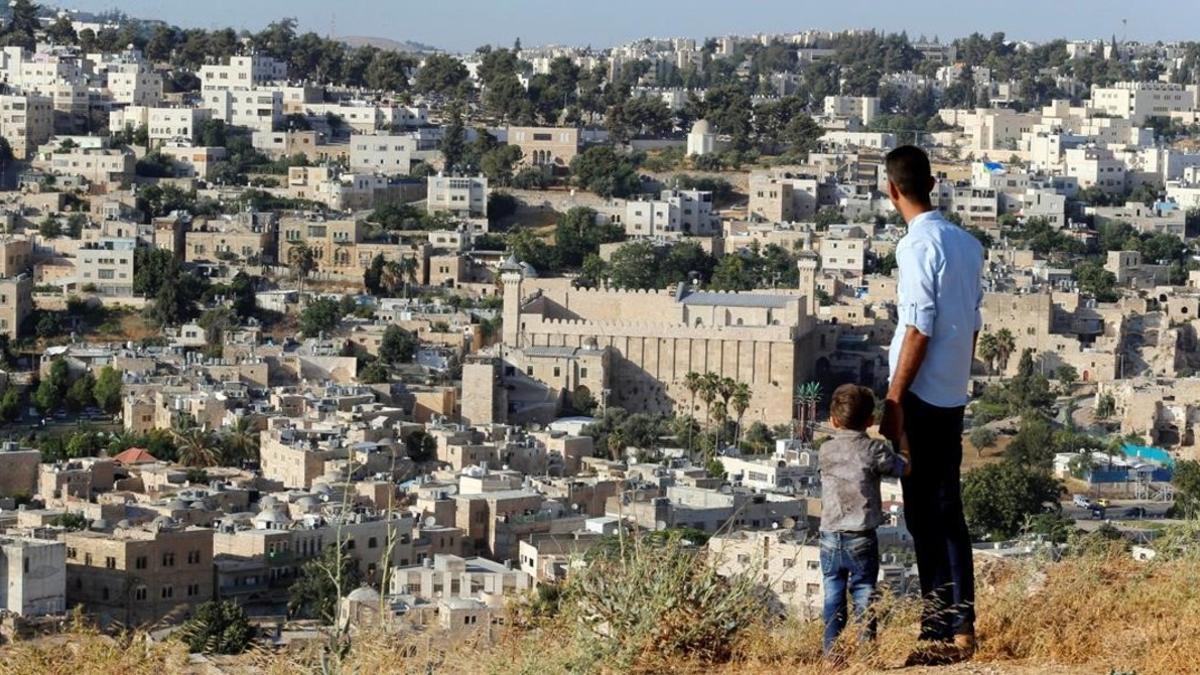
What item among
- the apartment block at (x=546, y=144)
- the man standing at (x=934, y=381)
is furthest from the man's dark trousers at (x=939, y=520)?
the apartment block at (x=546, y=144)

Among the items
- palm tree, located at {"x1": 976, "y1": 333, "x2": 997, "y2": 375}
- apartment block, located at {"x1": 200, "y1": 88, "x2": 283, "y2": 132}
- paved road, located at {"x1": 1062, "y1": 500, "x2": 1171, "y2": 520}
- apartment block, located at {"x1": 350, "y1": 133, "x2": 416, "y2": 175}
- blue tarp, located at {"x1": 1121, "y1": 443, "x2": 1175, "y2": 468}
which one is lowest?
paved road, located at {"x1": 1062, "y1": 500, "x2": 1171, "y2": 520}

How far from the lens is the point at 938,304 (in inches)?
250

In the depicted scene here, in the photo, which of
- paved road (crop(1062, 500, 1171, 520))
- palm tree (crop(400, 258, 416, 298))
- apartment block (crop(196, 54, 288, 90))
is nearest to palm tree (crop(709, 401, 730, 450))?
paved road (crop(1062, 500, 1171, 520))

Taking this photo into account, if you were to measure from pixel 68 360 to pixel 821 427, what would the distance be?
8391 mm

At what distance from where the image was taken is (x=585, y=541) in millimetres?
19719

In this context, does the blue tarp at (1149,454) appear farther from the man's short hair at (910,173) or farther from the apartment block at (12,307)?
the man's short hair at (910,173)

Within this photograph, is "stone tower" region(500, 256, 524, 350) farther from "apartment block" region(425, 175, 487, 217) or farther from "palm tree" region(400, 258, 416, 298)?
"apartment block" region(425, 175, 487, 217)

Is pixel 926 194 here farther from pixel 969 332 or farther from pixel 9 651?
pixel 9 651

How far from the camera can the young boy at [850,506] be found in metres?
6.47

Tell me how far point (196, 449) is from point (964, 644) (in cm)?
1975

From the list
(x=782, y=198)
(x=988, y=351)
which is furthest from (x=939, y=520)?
(x=782, y=198)

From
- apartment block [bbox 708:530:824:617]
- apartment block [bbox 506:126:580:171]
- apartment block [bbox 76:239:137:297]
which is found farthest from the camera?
apartment block [bbox 506:126:580:171]

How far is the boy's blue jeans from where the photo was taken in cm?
645

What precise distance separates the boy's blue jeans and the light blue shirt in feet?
1.31
